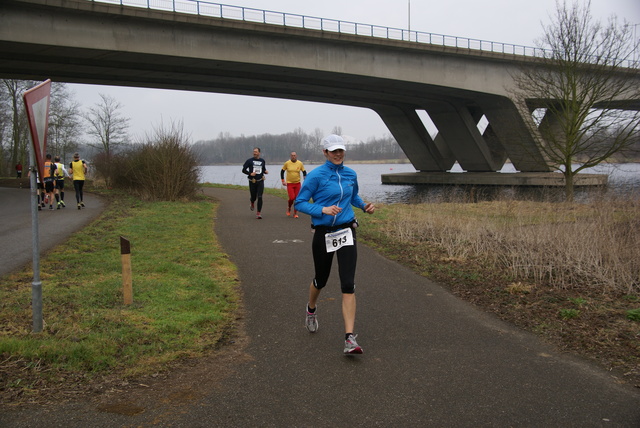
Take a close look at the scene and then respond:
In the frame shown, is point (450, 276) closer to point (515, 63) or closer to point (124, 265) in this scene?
point (124, 265)

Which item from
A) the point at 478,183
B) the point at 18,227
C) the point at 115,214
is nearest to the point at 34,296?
the point at 18,227

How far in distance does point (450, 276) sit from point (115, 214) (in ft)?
37.1

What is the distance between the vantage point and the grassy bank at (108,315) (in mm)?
4309

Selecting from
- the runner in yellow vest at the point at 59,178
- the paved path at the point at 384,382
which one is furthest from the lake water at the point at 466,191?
the paved path at the point at 384,382

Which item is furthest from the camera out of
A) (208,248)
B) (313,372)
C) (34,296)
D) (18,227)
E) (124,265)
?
(18,227)

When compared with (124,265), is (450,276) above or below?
below

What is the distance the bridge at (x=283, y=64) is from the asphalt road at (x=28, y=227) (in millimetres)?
9413

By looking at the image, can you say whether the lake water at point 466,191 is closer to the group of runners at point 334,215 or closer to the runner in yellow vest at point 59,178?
the runner in yellow vest at point 59,178

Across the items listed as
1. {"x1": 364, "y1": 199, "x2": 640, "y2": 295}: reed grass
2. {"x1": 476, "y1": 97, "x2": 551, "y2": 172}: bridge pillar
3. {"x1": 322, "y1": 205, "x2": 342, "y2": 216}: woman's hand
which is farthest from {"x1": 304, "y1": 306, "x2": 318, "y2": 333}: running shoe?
{"x1": 476, "y1": 97, "x2": 551, "y2": 172}: bridge pillar

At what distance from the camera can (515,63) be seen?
39.2 m

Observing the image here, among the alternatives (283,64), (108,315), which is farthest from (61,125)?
(108,315)

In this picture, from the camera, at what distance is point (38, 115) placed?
4.65 meters

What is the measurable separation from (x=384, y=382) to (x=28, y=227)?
39.6 ft

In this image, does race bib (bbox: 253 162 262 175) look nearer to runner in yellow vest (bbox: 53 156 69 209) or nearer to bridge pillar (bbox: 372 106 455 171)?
runner in yellow vest (bbox: 53 156 69 209)
